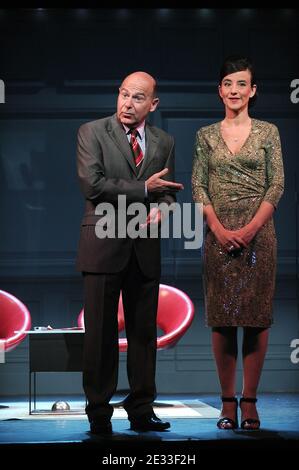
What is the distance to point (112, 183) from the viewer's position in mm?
4020

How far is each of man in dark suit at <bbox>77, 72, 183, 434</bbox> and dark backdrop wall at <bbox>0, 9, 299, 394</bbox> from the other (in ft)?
10.1

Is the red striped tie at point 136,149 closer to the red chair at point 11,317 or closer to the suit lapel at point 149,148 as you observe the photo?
the suit lapel at point 149,148

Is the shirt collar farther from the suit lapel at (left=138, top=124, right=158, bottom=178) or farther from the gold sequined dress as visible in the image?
the gold sequined dress

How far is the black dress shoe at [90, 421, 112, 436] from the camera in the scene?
395 centimetres

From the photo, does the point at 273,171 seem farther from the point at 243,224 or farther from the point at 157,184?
the point at 157,184

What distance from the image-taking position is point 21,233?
23.7 feet

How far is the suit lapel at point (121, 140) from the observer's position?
4121 millimetres

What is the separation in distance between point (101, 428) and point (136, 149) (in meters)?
1.24

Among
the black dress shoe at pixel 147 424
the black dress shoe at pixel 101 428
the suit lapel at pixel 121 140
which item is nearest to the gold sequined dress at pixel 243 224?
the suit lapel at pixel 121 140

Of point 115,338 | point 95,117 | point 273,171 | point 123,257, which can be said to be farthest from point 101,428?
point 95,117

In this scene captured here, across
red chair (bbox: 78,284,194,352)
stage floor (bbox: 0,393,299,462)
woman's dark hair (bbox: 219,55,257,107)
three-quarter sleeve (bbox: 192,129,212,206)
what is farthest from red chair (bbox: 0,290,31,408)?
woman's dark hair (bbox: 219,55,257,107)

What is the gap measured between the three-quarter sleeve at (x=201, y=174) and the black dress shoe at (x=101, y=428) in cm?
109
